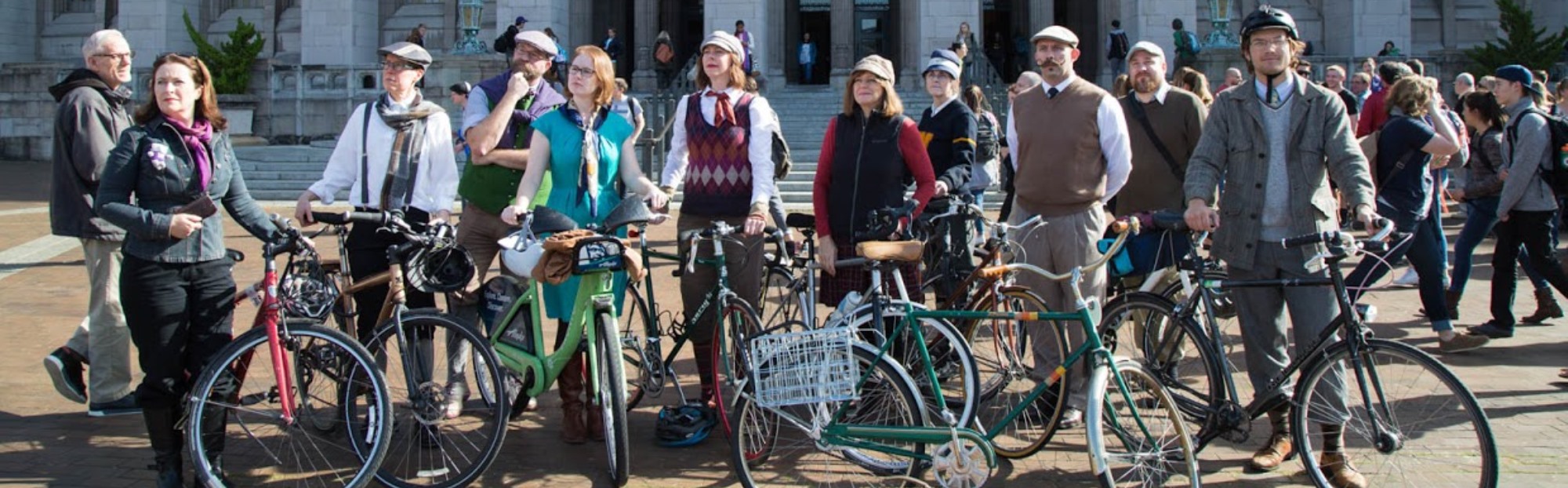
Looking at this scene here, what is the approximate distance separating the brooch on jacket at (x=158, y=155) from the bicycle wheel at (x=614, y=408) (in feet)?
6.51

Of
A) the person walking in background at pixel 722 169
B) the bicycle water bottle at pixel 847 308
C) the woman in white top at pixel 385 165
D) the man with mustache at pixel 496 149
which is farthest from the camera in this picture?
the man with mustache at pixel 496 149

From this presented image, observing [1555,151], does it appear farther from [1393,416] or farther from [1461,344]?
[1393,416]

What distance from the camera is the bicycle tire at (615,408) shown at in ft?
A: 17.5

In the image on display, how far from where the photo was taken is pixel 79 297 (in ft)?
34.0

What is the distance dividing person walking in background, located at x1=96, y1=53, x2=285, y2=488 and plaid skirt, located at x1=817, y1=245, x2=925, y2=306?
9.03 feet

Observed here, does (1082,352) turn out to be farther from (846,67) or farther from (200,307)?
(846,67)

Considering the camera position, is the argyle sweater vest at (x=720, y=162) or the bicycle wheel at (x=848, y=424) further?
the argyle sweater vest at (x=720, y=162)

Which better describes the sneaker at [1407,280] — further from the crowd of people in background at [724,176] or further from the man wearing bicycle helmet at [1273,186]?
the man wearing bicycle helmet at [1273,186]

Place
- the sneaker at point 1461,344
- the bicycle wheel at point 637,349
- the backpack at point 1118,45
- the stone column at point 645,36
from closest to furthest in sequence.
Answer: the bicycle wheel at point 637,349, the sneaker at point 1461,344, the backpack at point 1118,45, the stone column at point 645,36

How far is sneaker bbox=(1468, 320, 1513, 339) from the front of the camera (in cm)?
843

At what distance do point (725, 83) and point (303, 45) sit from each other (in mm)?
26624

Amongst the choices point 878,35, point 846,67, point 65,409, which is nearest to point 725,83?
point 65,409

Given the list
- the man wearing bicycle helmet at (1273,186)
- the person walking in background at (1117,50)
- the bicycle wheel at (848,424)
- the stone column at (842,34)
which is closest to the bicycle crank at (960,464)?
the bicycle wheel at (848,424)

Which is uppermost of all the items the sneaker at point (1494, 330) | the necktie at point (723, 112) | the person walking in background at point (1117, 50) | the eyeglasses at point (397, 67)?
the person walking in background at point (1117, 50)
